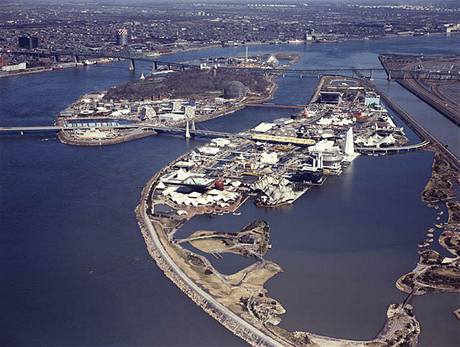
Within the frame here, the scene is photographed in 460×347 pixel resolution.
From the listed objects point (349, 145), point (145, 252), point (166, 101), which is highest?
point (349, 145)

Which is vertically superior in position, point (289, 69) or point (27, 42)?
point (27, 42)

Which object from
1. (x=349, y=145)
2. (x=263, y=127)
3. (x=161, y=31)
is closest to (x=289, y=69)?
(x=263, y=127)

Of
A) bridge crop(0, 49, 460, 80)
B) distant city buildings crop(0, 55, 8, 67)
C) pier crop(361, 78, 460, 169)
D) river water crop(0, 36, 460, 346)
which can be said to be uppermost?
distant city buildings crop(0, 55, 8, 67)

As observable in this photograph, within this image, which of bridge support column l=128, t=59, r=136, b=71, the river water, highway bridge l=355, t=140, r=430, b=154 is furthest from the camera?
bridge support column l=128, t=59, r=136, b=71

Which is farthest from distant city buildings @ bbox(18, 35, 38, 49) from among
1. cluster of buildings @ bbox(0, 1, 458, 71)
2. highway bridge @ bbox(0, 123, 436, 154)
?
highway bridge @ bbox(0, 123, 436, 154)

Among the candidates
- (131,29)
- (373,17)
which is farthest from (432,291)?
(373,17)

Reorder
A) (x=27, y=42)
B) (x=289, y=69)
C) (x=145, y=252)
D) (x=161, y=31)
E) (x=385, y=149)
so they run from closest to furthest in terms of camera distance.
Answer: (x=145, y=252), (x=385, y=149), (x=289, y=69), (x=27, y=42), (x=161, y=31)

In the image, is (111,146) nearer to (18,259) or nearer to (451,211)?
(18,259)

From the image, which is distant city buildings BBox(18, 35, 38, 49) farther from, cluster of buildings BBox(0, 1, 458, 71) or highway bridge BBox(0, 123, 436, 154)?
highway bridge BBox(0, 123, 436, 154)

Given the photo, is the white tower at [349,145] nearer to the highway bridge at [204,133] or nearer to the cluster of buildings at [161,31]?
the highway bridge at [204,133]

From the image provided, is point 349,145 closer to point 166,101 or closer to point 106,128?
point 106,128
